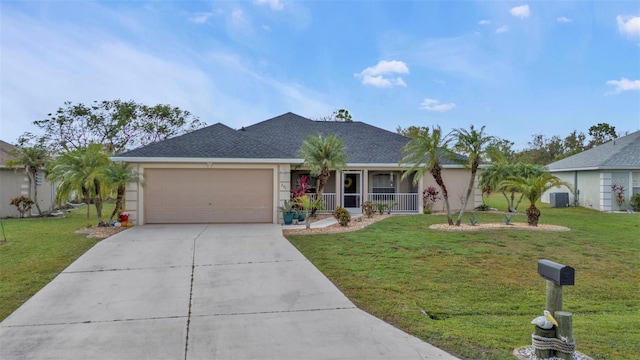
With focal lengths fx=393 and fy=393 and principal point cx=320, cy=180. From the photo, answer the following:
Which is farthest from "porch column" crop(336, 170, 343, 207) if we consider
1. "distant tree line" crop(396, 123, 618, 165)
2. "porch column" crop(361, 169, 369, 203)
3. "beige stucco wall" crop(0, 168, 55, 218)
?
"distant tree line" crop(396, 123, 618, 165)

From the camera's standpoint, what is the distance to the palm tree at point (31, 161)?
17672 mm

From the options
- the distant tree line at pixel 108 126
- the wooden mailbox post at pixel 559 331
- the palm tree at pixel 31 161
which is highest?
the distant tree line at pixel 108 126

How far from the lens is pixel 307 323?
4637 mm

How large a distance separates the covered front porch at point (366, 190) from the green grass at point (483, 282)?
6.31 metres

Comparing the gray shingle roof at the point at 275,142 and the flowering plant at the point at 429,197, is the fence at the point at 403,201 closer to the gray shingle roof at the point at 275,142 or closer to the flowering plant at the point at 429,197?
the flowering plant at the point at 429,197

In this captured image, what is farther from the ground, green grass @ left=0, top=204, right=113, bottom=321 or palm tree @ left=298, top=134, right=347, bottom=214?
palm tree @ left=298, top=134, right=347, bottom=214

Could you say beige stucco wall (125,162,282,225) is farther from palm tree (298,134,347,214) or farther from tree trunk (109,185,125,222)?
palm tree (298,134,347,214)

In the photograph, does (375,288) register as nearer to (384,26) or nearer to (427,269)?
(427,269)

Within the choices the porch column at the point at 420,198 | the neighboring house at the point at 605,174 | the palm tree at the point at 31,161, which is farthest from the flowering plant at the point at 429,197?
the palm tree at the point at 31,161

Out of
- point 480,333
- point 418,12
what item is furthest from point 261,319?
point 418,12

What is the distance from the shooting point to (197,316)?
16.1ft

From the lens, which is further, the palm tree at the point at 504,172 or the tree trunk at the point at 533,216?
the palm tree at the point at 504,172

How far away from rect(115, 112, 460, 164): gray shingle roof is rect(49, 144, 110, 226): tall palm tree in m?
0.93

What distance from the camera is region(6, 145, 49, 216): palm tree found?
17672 millimetres
